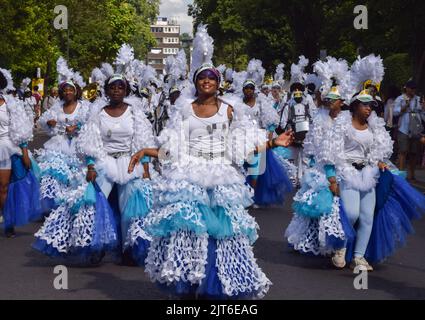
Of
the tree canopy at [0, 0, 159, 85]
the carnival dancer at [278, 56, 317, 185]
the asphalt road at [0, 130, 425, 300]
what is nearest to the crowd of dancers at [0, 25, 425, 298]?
the asphalt road at [0, 130, 425, 300]

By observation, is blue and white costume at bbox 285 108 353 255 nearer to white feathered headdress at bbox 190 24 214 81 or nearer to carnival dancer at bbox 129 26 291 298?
carnival dancer at bbox 129 26 291 298

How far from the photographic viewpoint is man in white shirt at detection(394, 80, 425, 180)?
18.8m

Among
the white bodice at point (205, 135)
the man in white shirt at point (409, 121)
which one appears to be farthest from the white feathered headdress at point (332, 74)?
the man in white shirt at point (409, 121)

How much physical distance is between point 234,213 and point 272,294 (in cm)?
130

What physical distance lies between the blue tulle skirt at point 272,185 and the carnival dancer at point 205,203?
6.75 meters

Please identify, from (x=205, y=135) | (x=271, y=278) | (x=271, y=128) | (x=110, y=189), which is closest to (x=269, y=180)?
(x=271, y=128)

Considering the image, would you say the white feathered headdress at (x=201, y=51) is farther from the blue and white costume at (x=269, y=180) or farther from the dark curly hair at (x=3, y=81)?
the blue and white costume at (x=269, y=180)

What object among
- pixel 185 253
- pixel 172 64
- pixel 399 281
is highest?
pixel 172 64

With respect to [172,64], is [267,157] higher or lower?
lower

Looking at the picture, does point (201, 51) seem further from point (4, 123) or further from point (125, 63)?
point (4, 123)

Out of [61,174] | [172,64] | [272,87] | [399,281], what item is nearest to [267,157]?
[61,174]

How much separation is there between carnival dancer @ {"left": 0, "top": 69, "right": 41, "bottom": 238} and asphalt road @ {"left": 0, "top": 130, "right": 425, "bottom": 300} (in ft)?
1.81
